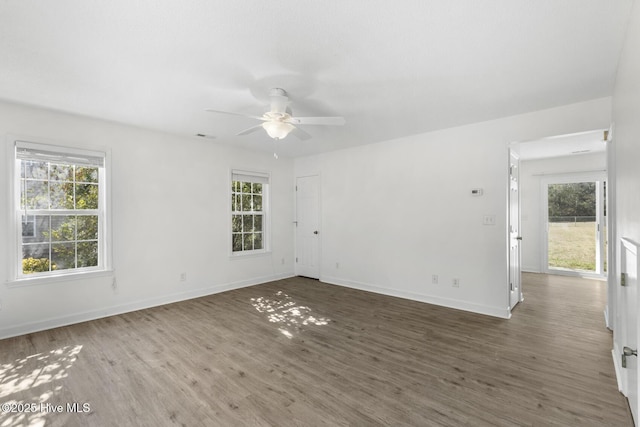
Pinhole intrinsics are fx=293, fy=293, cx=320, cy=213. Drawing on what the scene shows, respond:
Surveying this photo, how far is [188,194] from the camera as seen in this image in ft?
14.9

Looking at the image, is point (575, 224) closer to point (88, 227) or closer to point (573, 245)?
point (573, 245)

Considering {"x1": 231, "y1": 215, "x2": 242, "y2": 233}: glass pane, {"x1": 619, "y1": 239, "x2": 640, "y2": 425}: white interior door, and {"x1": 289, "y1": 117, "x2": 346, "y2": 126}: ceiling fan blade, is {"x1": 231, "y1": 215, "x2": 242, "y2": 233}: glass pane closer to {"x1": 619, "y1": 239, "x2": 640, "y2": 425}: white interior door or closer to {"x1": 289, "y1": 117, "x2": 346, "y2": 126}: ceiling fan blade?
{"x1": 289, "y1": 117, "x2": 346, "y2": 126}: ceiling fan blade

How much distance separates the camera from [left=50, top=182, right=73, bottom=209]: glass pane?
3453 millimetres

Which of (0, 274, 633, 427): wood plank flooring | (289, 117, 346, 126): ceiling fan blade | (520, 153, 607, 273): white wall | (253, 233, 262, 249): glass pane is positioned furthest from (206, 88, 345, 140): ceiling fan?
(520, 153, 607, 273): white wall

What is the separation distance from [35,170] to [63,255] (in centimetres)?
102

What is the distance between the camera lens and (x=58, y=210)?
3.46 meters

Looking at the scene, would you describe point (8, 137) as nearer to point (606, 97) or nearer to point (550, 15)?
point (550, 15)

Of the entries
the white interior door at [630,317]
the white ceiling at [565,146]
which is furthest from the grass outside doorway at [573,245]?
the white interior door at [630,317]

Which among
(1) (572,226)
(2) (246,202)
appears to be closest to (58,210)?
(2) (246,202)

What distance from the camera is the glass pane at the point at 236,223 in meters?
5.22

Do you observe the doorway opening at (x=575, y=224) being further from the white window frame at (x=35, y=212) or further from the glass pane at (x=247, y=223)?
the white window frame at (x=35, y=212)

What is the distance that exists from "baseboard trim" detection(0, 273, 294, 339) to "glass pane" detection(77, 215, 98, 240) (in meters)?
0.93

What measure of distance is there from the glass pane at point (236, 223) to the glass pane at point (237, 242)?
73mm

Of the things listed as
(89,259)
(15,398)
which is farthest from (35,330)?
(15,398)
